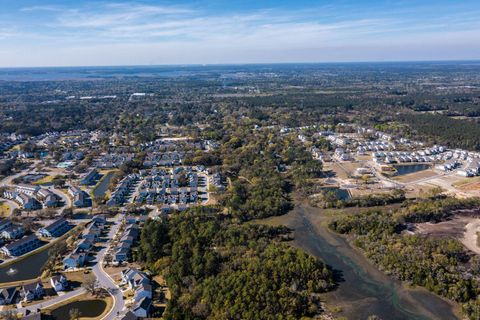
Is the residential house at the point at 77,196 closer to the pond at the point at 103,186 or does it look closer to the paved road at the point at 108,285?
the pond at the point at 103,186

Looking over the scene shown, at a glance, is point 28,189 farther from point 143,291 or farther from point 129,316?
point 129,316

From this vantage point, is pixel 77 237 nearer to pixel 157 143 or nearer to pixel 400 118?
pixel 157 143

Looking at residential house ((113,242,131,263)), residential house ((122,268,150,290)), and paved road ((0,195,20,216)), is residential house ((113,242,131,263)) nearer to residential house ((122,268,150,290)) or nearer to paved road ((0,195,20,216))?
residential house ((122,268,150,290))

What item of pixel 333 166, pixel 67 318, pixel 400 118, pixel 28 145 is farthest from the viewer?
pixel 400 118

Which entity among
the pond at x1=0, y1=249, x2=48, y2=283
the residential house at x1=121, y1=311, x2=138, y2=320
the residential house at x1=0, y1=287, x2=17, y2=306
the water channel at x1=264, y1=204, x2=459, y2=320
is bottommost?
the water channel at x1=264, y1=204, x2=459, y2=320

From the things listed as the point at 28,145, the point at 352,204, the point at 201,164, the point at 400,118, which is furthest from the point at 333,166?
the point at 28,145

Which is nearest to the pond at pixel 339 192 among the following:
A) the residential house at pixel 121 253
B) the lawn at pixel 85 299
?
the residential house at pixel 121 253

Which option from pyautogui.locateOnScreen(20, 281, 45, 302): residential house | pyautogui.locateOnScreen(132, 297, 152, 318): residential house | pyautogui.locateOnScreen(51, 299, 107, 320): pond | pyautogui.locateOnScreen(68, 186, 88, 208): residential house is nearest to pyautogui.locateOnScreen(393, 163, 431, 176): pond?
pyautogui.locateOnScreen(132, 297, 152, 318): residential house

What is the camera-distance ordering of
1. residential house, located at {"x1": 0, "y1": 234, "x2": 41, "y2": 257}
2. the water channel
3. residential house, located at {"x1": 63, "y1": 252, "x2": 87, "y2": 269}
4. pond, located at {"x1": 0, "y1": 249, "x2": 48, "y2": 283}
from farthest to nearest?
residential house, located at {"x1": 0, "y1": 234, "x2": 41, "y2": 257} → residential house, located at {"x1": 63, "y1": 252, "x2": 87, "y2": 269} → pond, located at {"x1": 0, "y1": 249, "x2": 48, "y2": 283} → the water channel
